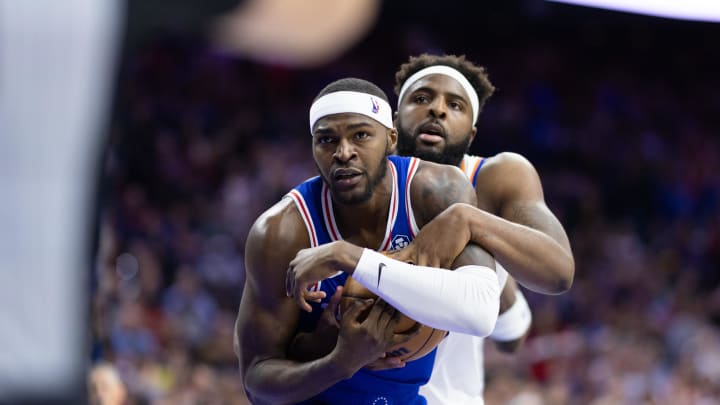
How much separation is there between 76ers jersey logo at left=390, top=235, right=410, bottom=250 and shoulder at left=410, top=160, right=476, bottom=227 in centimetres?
8

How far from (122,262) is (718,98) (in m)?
9.89

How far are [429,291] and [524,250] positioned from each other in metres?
0.56

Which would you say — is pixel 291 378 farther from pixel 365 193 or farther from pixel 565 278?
pixel 565 278

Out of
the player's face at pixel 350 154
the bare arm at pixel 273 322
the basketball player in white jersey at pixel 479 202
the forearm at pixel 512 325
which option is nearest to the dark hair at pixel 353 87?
the player's face at pixel 350 154

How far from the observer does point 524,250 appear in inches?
141

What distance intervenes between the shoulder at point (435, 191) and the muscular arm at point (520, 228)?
11cm

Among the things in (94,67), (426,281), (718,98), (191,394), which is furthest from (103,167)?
(718,98)

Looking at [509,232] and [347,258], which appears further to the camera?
[509,232]

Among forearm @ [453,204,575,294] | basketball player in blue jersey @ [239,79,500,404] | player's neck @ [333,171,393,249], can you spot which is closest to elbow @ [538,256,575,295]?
forearm @ [453,204,575,294]

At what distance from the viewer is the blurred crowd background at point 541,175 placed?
29.7 ft

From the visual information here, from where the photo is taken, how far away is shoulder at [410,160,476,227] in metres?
3.59

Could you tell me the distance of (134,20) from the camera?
4.78 feet

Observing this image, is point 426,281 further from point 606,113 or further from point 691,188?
point 606,113

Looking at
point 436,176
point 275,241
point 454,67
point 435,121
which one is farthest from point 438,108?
point 275,241
